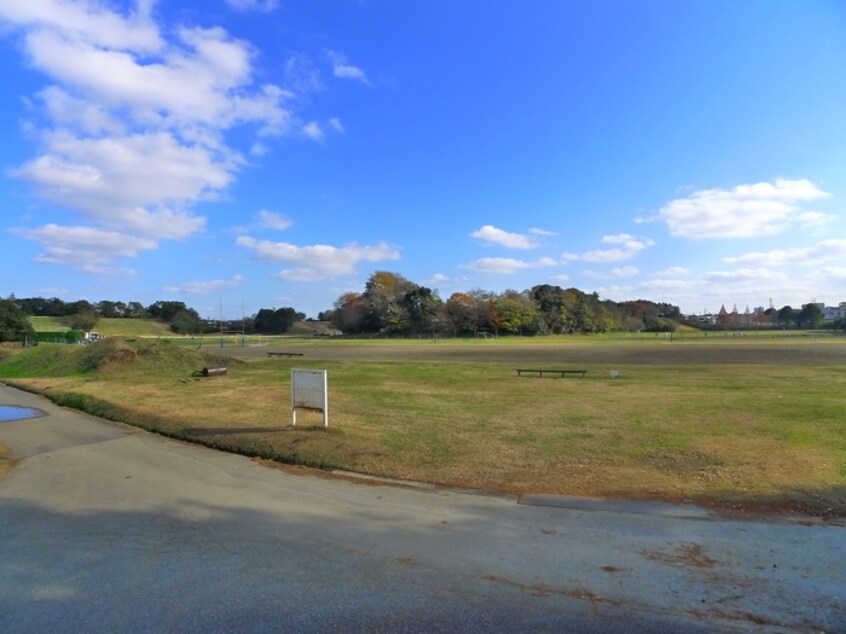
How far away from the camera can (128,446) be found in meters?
8.82

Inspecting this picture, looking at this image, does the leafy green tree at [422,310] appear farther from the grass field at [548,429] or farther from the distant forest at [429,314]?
the grass field at [548,429]

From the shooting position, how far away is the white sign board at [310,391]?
30.6 feet

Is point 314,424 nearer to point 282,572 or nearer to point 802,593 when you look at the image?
point 282,572

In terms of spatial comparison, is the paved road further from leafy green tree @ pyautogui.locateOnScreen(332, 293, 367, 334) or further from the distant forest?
leafy green tree @ pyautogui.locateOnScreen(332, 293, 367, 334)

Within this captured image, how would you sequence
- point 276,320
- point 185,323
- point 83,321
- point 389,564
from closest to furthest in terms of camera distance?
1. point 389,564
2. point 83,321
3. point 185,323
4. point 276,320

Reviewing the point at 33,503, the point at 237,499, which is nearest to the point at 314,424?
the point at 237,499

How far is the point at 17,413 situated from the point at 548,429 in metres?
13.0

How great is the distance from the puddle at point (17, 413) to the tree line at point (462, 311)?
88023 mm

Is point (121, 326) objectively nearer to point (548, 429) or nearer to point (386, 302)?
point (386, 302)

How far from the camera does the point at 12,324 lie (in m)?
53.3

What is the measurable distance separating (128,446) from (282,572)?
21.1ft

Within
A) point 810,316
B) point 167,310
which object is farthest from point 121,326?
point 810,316

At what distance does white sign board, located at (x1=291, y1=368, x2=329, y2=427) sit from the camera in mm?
9336

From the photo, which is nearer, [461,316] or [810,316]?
[461,316]
